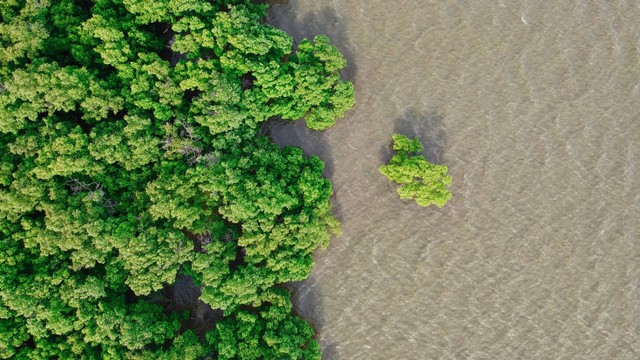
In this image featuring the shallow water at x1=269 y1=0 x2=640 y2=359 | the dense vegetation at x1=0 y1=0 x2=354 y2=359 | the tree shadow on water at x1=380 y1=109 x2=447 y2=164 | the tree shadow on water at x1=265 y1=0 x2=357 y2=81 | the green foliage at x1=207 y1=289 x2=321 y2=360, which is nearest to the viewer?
the dense vegetation at x1=0 y1=0 x2=354 y2=359

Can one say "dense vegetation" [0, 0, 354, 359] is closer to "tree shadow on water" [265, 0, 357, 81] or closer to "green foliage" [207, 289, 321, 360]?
"green foliage" [207, 289, 321, 360]

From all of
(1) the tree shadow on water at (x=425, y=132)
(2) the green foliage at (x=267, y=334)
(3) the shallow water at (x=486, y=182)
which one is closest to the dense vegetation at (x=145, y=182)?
(2) the green foliage at (x=267, y=334)

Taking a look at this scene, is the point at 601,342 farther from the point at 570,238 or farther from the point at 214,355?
the point at 214,355

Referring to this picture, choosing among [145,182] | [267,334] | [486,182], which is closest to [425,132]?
[486,182]

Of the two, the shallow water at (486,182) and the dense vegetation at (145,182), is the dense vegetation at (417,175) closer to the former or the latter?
the shallow water at (486,182)

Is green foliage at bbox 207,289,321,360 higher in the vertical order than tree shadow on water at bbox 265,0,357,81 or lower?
lower

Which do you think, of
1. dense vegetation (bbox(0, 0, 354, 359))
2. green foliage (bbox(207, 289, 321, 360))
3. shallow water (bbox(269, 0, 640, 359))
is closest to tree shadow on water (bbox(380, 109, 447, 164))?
shallow water (bbox(269, 0, 640, 359))

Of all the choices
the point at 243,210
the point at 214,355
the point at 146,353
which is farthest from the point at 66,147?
the point at 214,355
